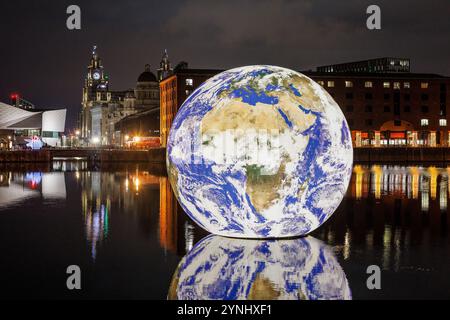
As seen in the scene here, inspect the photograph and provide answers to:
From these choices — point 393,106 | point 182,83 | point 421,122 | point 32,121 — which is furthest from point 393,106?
point 32,121

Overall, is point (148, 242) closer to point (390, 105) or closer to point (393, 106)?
point (390, 105)

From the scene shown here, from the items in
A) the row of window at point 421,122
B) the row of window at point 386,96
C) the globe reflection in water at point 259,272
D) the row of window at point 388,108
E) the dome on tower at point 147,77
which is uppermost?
the dome on tower at point 147,77

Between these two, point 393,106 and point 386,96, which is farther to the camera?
point 393,106

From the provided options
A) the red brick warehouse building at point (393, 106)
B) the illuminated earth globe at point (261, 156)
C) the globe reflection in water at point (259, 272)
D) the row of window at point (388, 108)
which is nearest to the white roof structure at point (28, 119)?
the red brick warehouse building at point (393, 106)

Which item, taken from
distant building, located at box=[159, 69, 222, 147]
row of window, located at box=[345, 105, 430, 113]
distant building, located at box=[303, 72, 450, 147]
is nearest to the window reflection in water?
distant building, located at box=[159, 69, 222, 147]

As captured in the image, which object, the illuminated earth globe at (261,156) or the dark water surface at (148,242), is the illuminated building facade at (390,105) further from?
the illuminated earth globe at (261,156)
